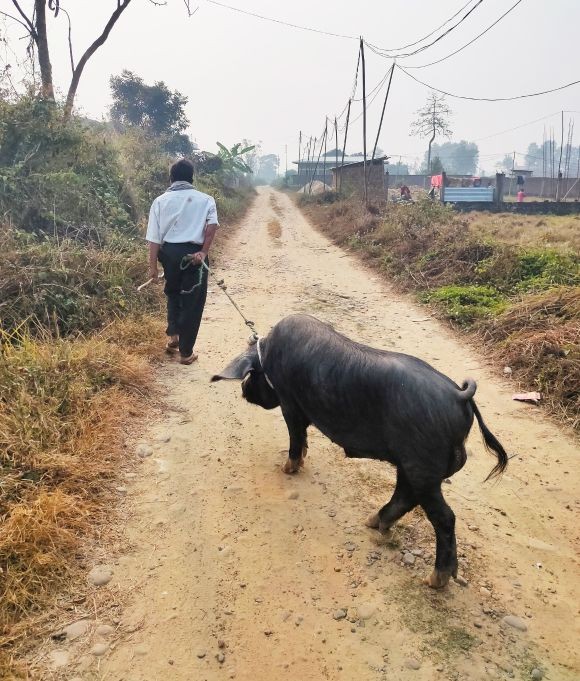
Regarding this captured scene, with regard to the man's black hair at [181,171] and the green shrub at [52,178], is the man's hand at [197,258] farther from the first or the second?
the green shrub at [52,178]

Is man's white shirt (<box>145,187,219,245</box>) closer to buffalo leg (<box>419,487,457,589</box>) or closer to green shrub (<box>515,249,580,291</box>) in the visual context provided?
buffalo leg (<box>419,487,457,589</box>)

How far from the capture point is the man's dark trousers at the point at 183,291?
16.5 ft

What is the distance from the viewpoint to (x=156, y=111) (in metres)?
34.2

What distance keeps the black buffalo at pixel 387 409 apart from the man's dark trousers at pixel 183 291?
194 centimetres

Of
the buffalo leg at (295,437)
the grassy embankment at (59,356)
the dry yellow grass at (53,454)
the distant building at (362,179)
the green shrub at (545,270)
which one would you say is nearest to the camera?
the dry yellow grass at (53,454)

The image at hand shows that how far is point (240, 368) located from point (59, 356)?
1.82 m

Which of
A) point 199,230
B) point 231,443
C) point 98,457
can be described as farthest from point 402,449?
point 199,230

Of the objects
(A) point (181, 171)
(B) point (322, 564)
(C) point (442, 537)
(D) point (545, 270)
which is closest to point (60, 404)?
(B) point (322, 564)

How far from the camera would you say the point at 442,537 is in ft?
8.50

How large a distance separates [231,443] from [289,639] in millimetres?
1848

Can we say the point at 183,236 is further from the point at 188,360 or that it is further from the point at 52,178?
the point at 52,178

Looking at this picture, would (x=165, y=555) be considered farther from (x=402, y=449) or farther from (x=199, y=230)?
(x=199, y=230)

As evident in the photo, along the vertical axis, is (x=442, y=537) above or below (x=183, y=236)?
below

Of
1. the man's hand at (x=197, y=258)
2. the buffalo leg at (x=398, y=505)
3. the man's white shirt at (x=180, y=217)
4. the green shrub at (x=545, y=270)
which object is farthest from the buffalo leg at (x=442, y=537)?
the green shrub at (x=545, y=270)
